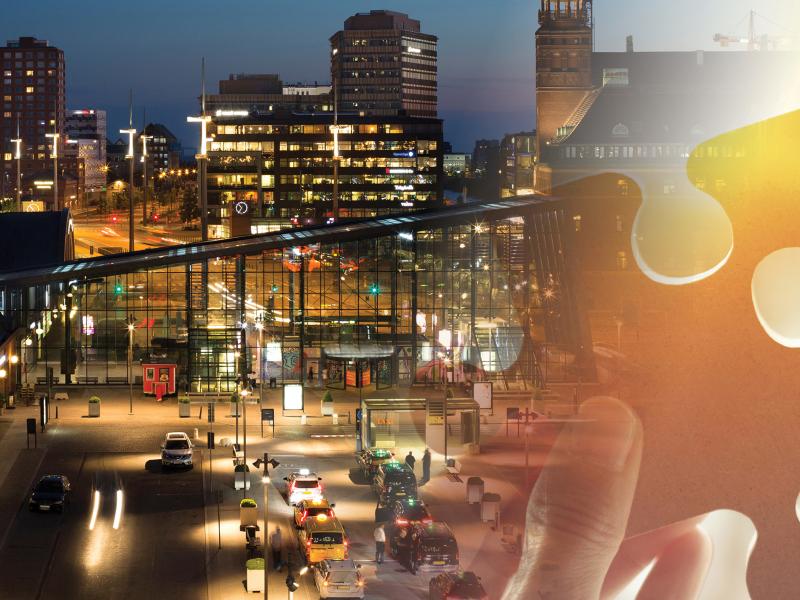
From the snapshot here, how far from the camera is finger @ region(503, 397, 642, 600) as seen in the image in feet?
130

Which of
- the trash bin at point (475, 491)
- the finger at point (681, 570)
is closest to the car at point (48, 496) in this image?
the trash bin at point (475, 491)

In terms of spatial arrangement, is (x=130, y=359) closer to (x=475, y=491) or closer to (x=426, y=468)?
(x=426, y=468)

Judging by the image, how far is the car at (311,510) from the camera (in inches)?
1775

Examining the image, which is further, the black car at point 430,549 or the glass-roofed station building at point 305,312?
the glass-roofed station building at point 305,312

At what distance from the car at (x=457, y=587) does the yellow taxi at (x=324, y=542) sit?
4532 millimetres

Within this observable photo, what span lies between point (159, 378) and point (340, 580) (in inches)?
1396

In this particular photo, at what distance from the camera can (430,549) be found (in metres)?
40.9

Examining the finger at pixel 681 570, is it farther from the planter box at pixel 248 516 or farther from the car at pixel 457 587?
the planter box at pixel 248 516

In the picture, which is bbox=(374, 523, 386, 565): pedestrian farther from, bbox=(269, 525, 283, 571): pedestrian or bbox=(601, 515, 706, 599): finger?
bbox=(601, 515, 706, 599): finger

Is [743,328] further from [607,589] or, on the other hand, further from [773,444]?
[607,589]

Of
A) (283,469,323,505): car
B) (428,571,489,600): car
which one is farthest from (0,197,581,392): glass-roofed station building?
(428,571,489,600): car

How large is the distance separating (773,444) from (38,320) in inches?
2054

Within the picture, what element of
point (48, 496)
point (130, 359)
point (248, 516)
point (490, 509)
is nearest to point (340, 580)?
point (248, 516)

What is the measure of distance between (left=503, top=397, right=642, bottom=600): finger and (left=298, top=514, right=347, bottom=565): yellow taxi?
5481 millimetres
